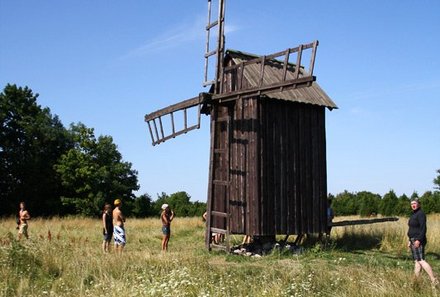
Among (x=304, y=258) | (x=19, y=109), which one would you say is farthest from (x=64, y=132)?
(x=304, y=258)

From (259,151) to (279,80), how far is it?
2932 millimetres

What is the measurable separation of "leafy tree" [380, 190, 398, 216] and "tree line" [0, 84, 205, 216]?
14640 millimetres

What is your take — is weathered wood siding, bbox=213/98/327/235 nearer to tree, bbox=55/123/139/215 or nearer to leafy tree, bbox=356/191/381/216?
leafy tree, bbox=356/191/381/216

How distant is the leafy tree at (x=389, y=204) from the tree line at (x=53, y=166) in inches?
576

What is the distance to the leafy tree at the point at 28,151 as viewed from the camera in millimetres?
40219

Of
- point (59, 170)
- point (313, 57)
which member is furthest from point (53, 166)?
point (313, 57)

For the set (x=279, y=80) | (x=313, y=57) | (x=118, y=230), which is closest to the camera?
(x=313, y=57)

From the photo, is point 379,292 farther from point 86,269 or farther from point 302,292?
point 86,269

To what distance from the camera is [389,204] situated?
117 feet

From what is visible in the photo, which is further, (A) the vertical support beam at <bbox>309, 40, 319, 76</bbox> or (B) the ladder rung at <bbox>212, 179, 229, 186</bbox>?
(B) the ladder rung at <bbox>212, 179, 229, 186</bbox>

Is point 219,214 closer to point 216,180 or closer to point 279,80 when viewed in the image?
point 216,180

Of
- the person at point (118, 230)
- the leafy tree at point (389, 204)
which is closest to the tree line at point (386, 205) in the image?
the leafy tree at point (389, 204)

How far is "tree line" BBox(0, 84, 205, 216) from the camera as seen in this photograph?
4050cm

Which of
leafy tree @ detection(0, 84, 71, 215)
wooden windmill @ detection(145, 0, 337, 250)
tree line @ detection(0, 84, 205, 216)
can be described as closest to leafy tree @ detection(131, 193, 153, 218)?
Answer: tree line @ detection(0, 84, 205, 216)
